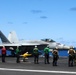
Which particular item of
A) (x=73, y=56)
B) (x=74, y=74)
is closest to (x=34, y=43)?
(x=73, y=56)

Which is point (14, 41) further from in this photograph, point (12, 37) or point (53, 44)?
point (53, 44)

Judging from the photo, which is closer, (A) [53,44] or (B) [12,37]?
(A) [53,44]

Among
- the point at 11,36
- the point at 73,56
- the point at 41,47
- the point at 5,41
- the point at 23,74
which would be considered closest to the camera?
the point at 23,74

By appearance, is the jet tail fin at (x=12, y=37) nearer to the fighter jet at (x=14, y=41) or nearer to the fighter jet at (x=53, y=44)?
the fighter jet at (x=14, y=41)

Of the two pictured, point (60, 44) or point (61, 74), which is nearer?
point (61, 74)

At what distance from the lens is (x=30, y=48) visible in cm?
4553

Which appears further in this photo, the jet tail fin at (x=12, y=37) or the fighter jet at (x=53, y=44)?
the jet tail fin at (x=12, y=37)

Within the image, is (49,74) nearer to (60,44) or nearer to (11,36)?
(60,44)

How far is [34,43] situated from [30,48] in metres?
1.06

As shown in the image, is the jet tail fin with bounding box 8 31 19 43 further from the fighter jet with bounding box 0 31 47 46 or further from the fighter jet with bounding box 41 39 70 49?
the fighter jet with bounding box 41 39 70 49

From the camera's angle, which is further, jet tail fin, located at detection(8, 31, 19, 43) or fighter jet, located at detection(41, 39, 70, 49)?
jet tail fin, located at detection(8, 31, 19, 43)

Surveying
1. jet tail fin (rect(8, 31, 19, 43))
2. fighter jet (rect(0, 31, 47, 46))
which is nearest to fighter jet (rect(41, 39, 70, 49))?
fighter jet (rect(0, 31, 47, 46))

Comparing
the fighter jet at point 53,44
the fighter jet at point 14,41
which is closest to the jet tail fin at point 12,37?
the fighter jet at point 14,41

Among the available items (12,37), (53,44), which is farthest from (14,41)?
(53,44)
